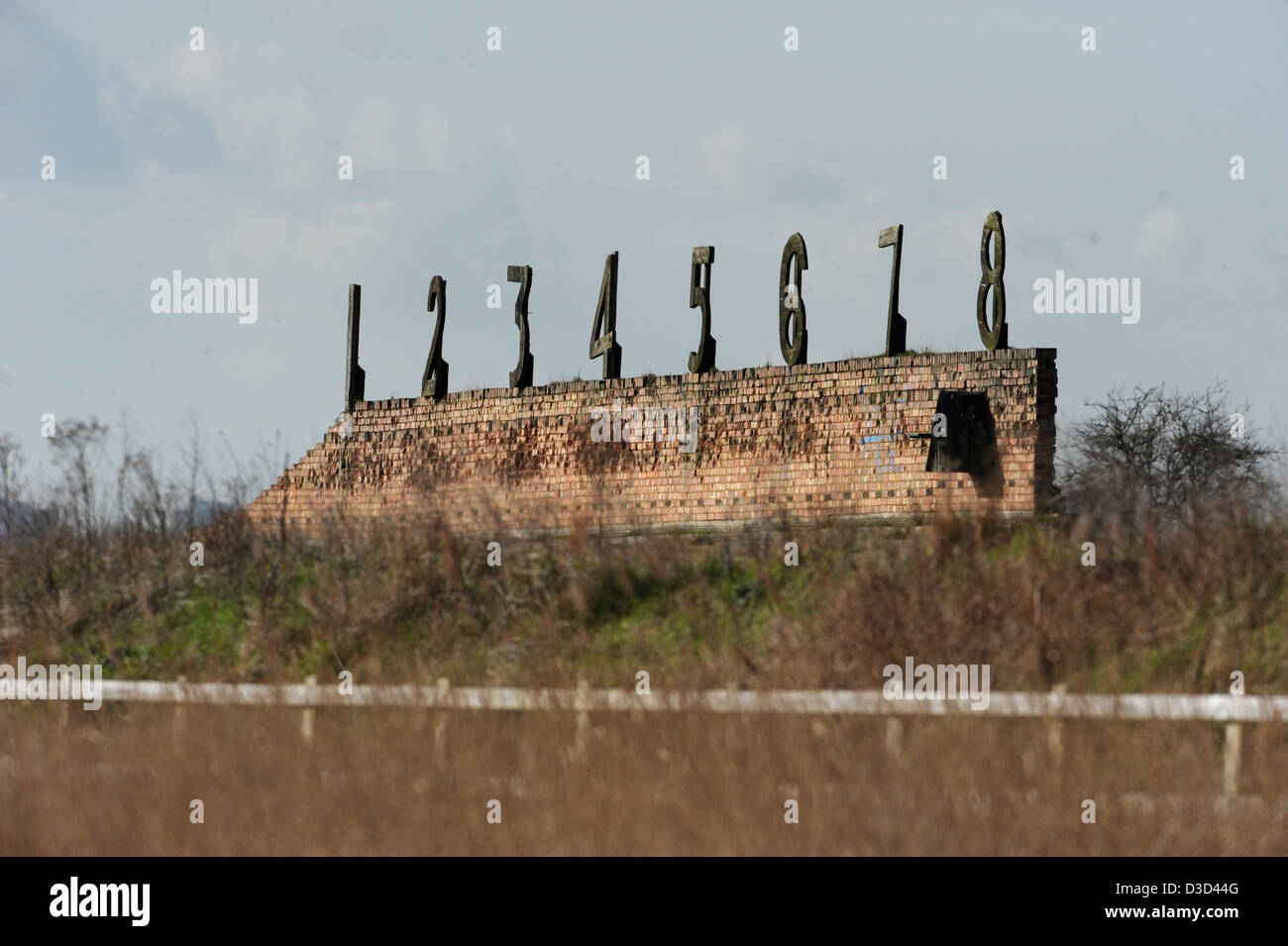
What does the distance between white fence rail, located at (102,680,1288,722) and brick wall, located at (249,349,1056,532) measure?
734cm

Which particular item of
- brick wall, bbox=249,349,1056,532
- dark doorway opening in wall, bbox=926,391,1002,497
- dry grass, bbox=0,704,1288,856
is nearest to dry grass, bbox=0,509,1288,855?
dry grass, bbox=0,704,1288,856

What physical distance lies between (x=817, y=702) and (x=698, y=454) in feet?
36.3

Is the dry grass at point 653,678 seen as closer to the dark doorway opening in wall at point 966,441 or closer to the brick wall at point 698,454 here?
the dark doorway opening in wall at point 966,441

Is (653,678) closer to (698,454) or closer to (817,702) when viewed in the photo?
(817,702)

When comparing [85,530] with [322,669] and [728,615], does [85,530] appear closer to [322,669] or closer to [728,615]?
[322,669]

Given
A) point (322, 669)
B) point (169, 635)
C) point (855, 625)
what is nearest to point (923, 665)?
point (855, 625)

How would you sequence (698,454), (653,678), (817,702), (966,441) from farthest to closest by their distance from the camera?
1. (698,454)
2. (966,441)
3. (653,678)
4. (817,702)

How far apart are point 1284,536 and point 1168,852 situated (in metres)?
7.76

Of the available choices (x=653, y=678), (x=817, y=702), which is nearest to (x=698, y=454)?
(x=653, y=678)

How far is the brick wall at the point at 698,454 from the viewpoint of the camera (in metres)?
18.8

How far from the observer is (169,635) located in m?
18.9

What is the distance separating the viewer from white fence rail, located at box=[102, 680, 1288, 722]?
999 cm

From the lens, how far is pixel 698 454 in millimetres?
21469

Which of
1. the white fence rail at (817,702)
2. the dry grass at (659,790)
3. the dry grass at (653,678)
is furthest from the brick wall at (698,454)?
the dry grass at (659,790)
